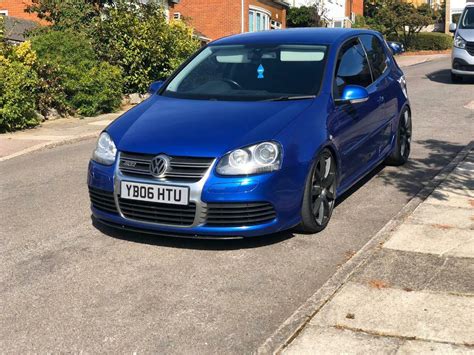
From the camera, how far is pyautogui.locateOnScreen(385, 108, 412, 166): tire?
25.9ft

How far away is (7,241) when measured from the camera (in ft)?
18.6

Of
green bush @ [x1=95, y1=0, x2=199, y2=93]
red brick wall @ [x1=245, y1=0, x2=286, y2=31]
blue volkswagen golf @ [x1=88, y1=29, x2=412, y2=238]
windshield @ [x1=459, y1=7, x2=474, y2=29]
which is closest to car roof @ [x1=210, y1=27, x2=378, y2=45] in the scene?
blue volkswagen golf @ [x1=88, y1=29, x2=412, y2=238]

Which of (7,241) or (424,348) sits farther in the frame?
(7,241)

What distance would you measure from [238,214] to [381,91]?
2935 millimetres

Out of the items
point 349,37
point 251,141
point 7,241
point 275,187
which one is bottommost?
point 7,241

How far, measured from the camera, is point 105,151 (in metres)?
5.27

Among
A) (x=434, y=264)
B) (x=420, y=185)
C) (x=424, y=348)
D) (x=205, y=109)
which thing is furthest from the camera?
(x=420, y=185)

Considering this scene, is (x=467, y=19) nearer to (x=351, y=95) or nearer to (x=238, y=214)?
(x=351, y=95)

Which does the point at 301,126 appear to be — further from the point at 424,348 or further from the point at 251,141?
the point at 424,348

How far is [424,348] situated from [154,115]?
9.97 ft

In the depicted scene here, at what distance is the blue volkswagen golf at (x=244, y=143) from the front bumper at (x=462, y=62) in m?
11.7

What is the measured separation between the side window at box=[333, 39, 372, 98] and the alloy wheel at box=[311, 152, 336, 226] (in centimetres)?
69

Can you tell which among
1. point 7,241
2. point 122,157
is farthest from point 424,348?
point 7,241

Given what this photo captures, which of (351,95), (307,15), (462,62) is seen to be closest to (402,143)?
(351,95)
